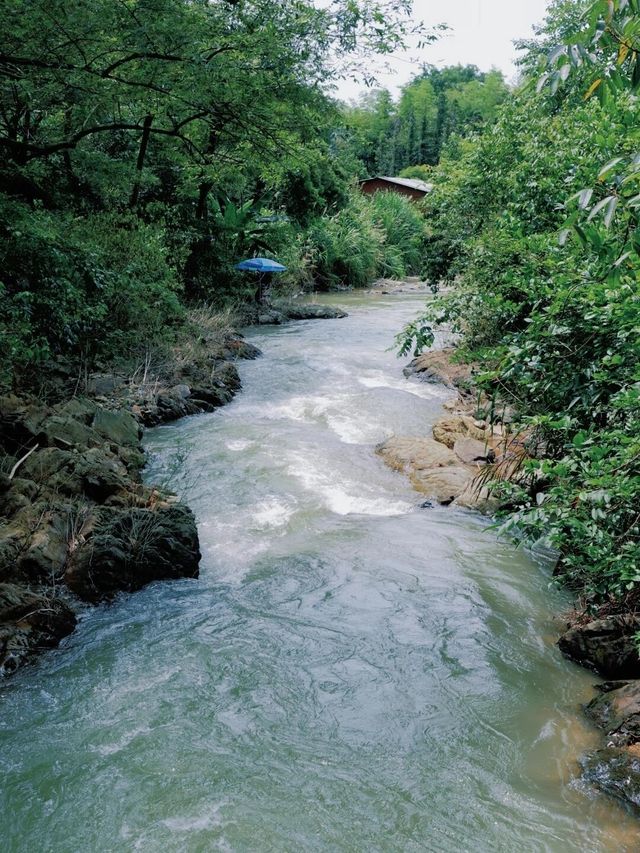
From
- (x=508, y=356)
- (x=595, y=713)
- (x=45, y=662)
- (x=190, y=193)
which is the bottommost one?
(x=45, y=662)

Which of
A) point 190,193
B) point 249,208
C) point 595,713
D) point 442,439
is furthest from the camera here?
point 249,208

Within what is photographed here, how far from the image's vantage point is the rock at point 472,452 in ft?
32.9

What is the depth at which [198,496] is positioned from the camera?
891cm

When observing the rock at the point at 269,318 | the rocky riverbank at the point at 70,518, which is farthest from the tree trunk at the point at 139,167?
the rock at the point at 269,318

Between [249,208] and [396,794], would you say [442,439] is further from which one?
[249,208]

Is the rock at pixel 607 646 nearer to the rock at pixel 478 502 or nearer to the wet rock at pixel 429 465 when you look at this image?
the rock at pixel 478 502

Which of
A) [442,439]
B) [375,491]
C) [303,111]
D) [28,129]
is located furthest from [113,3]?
[442,439]

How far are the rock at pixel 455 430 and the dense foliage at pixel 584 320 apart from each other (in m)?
3.07

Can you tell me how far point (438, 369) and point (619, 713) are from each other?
1179 centimetres

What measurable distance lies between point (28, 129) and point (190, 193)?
7017mm

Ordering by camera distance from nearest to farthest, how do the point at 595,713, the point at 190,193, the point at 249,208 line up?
the point at 595,713 < the point at 190,193 < the point at 249,208

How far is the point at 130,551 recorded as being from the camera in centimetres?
665

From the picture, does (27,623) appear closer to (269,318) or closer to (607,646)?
(607,646)

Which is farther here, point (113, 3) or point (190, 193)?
point (190, 193)
